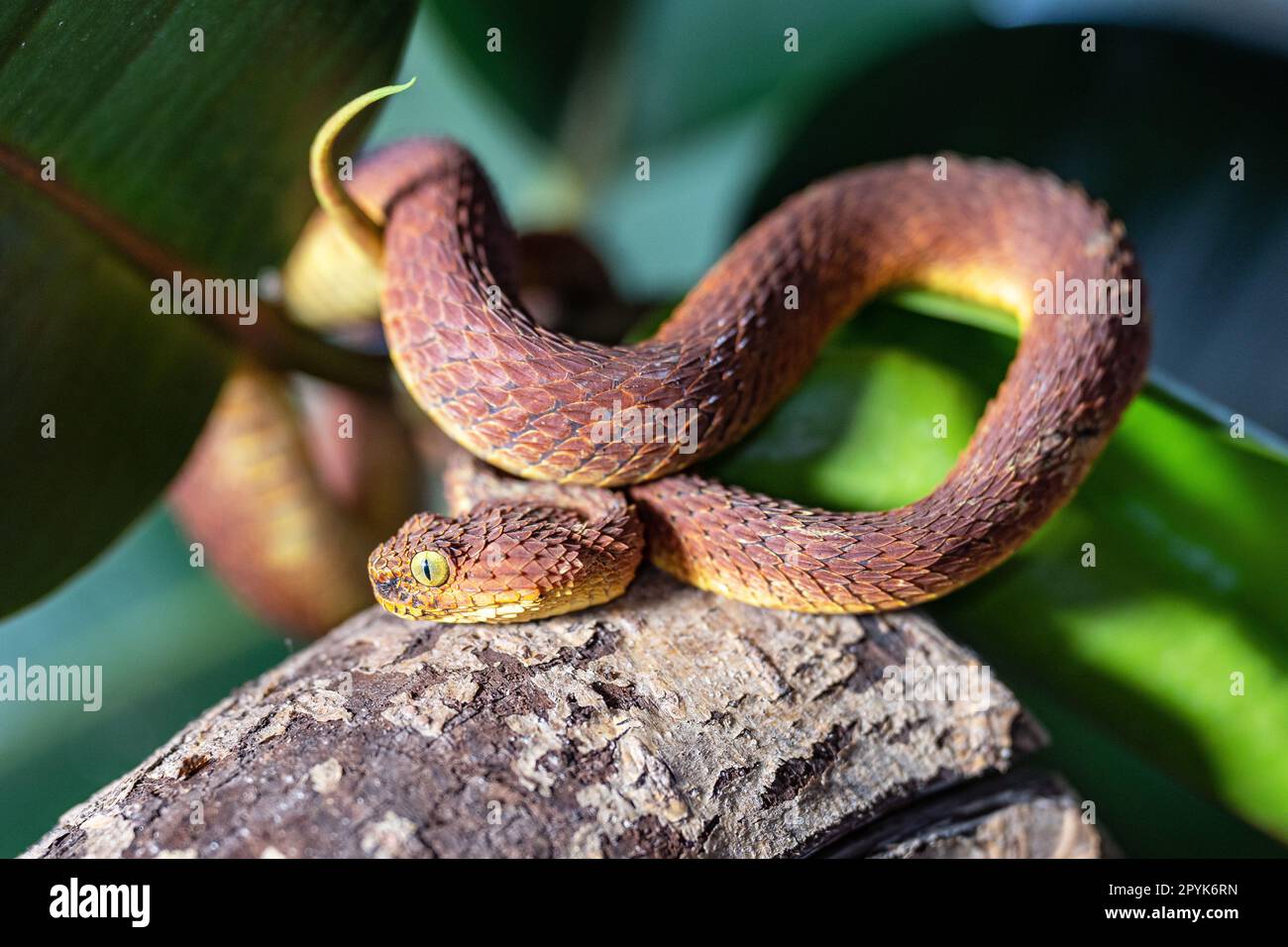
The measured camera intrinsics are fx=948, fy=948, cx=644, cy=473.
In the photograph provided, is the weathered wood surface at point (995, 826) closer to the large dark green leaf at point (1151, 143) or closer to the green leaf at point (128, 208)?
the large dark green leaf at point (1151, 143)

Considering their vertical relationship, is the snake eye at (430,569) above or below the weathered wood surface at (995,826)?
above

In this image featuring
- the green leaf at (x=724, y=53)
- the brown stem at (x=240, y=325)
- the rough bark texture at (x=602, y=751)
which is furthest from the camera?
the green leaf at (x=724, y=53)

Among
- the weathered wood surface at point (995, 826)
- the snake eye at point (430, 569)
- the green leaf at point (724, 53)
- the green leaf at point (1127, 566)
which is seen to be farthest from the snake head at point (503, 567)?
the green leaf at point (724, 53)

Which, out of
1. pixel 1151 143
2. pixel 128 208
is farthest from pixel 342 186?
pixel 1151 143

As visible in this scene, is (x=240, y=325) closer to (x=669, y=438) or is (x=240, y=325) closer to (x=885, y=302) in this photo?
(x=669, y=438)

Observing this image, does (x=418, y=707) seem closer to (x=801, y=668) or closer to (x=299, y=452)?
(x=801, y=668)
